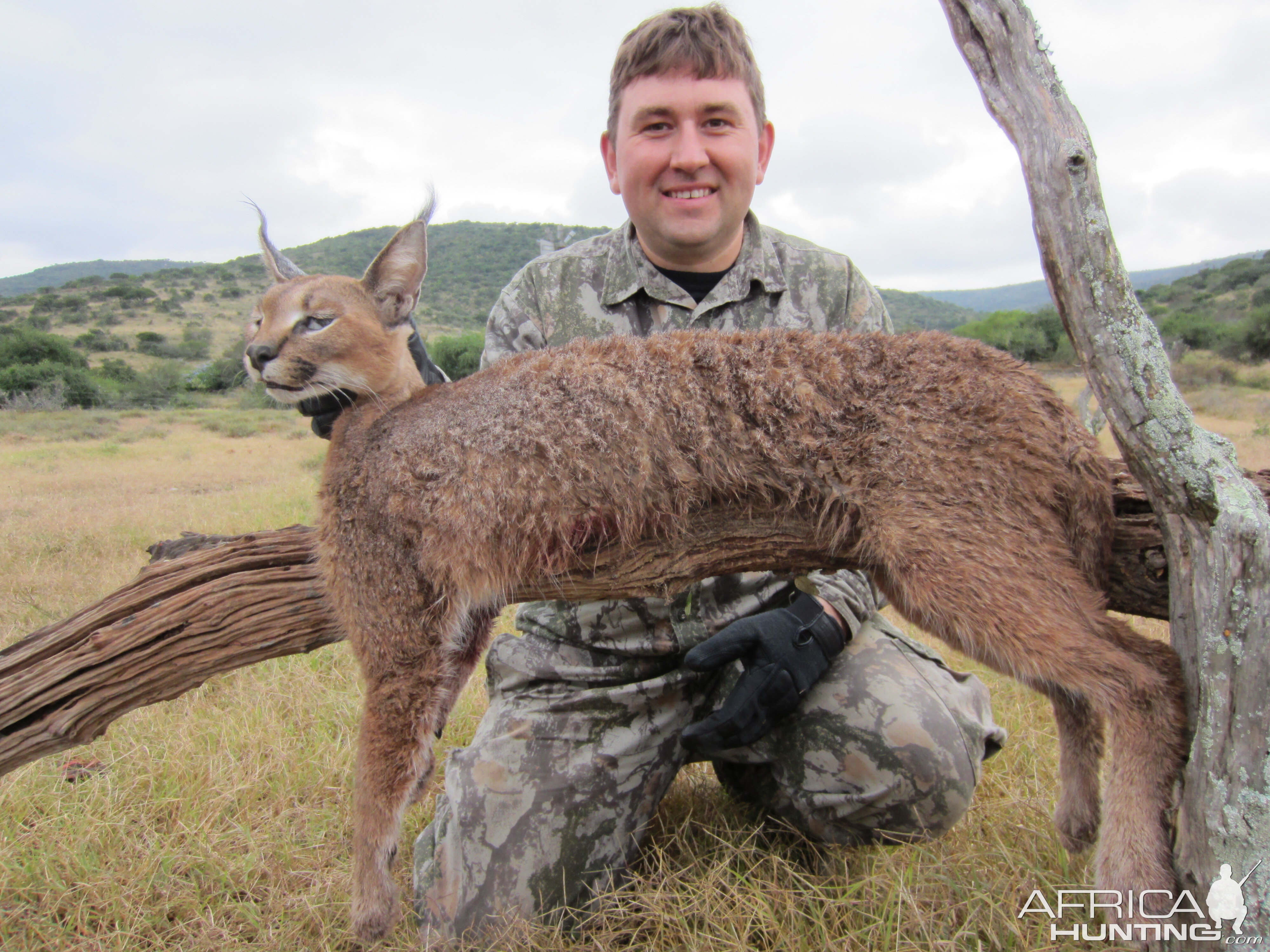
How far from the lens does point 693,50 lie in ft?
11.5

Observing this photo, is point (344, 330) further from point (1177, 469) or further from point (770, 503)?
point (1177, 469)

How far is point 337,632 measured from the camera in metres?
3.08

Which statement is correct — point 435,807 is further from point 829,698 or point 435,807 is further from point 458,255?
point 458,255

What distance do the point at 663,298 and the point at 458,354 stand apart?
1941cm

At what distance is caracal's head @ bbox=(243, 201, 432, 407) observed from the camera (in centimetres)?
327

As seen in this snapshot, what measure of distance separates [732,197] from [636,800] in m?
2.92

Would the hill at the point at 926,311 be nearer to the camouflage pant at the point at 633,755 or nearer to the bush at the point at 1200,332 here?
the bush at the point at 1200,332

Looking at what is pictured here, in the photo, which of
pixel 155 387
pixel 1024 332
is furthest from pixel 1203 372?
pixel 155 387

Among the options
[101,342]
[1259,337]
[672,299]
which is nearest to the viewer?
[672,299]

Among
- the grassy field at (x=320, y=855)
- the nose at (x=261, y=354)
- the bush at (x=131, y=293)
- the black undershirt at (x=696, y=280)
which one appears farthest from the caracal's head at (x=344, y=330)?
the bush at (x=131, y=293)

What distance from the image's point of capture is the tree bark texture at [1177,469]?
6.70 ft

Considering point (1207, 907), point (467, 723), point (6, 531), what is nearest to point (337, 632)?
point (467, 723)

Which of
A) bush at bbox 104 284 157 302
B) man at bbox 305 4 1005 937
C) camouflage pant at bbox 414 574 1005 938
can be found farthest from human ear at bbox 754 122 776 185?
bush at bbox 104 284 157 302

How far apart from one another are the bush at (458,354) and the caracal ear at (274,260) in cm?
1432
